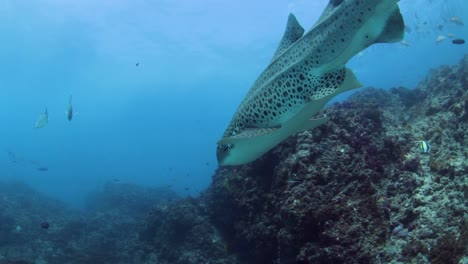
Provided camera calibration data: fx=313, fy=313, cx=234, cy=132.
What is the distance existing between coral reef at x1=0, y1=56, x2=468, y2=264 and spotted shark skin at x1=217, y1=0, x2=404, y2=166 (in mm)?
2227

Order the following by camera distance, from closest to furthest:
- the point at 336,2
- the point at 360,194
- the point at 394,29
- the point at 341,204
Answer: the point at 394,29, the point at 336,2, the point at 341,204, the point at 360,194

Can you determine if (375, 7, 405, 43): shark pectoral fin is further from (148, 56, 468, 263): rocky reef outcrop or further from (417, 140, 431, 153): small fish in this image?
(417, 140, 431, 153): small fish

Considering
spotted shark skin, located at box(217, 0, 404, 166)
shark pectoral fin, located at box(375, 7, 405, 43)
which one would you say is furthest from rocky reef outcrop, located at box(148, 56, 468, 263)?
shark pectoral fin, located at box(375, 7, 405, 43)

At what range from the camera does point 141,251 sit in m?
13.7

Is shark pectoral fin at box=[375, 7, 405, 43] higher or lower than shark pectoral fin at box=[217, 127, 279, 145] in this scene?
higher

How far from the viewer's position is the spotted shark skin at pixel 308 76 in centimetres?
339

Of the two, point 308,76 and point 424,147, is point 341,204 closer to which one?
point 308,76

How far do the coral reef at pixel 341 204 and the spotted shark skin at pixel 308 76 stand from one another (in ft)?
7.31

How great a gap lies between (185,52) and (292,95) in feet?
186

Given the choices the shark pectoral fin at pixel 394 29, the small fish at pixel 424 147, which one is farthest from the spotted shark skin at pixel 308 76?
the small fish at pixel 424 147

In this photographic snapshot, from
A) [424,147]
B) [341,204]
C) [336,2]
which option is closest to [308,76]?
[336,2]

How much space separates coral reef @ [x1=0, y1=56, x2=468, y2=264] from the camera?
194 inches

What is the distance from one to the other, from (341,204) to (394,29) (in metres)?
3.23

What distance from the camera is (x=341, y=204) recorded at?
559 centimetres
